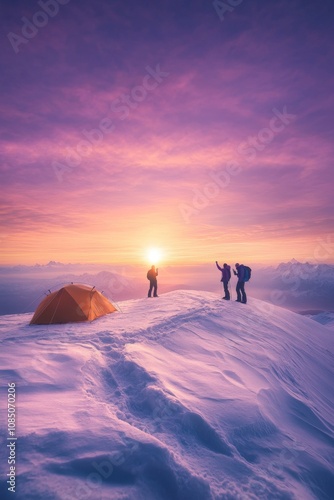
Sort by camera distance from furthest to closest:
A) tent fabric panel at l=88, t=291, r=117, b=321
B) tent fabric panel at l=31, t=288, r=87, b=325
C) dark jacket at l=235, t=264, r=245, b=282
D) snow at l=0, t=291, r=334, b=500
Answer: dark jacket at l=235, t=264, r=245, b=282 < tent fabric panel at l=88, t=291, r=117, b=321 < tent fabric panel at l=31, t=288, r=87, b=325 < snow at l=0, t=291, r=334, b=500

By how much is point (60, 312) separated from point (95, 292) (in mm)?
2560

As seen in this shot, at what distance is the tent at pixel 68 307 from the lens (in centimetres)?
1240

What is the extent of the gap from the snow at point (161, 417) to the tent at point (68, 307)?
6.13 feet

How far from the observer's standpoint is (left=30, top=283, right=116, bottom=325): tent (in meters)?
12.4

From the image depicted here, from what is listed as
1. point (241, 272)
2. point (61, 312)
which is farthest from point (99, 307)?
point (241, 272)

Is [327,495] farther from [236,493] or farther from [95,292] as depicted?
[95,292]

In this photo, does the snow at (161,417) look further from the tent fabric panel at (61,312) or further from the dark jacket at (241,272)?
the dark jacket at (241,272)

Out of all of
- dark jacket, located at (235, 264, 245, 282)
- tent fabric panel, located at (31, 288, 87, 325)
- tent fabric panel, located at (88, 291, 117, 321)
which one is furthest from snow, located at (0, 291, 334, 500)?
dark jacket, located at (235, 264, 245, 282)

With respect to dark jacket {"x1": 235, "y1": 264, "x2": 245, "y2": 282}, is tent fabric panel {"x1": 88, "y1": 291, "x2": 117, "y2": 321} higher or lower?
lower

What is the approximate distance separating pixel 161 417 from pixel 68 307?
8733mm

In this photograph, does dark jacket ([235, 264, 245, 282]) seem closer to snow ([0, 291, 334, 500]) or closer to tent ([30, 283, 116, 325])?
snow ([0, 291, 334, 500])

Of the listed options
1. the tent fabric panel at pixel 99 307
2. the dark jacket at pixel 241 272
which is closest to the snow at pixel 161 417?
the tent fabric panel at pixel 99 307

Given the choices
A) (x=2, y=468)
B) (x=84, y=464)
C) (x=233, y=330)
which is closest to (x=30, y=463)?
(x=2, y=468)

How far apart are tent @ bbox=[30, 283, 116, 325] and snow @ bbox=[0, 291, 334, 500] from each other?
6.13ft
